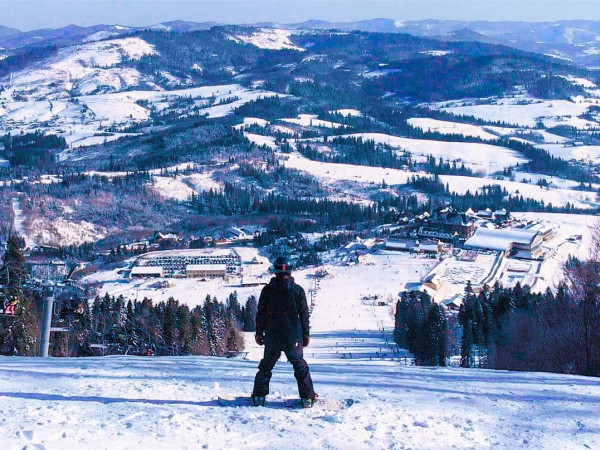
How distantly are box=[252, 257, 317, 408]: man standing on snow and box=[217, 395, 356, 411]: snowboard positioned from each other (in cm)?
7

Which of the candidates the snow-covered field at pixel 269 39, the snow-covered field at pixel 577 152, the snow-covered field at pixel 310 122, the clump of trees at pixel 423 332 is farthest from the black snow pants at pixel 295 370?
the snow-covered field at pixel 269 39

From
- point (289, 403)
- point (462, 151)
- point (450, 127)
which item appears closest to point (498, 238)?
point (289, 403)

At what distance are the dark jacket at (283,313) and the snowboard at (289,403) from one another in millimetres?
452

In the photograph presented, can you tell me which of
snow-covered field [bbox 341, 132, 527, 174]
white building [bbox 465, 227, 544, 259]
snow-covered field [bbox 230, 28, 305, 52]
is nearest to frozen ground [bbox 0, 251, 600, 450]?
white building [bbox 465, 227, 544, 259]

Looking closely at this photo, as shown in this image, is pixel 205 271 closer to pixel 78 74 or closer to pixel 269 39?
pixel 78 74

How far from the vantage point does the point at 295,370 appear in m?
5.11

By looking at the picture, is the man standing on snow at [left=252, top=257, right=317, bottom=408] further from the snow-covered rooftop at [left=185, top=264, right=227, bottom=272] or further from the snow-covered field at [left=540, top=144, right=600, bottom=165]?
Result: the snow-covered field at [left=540, top=144, right=600, bottom=165]

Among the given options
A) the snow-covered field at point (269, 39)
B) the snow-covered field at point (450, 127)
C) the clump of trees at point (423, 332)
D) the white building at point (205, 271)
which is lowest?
the white building at point (205, 271)

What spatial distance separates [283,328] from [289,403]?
0.57 m

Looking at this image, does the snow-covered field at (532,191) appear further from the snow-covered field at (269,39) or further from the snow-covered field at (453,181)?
the snow-covered field at (269,39)

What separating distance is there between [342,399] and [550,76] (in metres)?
127

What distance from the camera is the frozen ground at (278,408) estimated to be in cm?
442

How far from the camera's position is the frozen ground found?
4422 mm

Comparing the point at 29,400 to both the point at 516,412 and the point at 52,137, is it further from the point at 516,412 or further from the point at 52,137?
the point at 52,137
